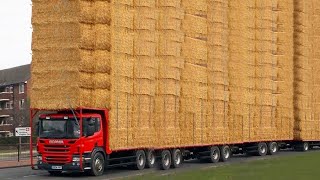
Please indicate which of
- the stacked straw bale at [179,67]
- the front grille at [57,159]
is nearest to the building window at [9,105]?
the stacked straw bale at [179,67]

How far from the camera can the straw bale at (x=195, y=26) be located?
30359 millimetres

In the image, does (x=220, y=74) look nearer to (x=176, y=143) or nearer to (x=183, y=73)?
(x=183, y=73)

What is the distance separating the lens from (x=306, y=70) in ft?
139

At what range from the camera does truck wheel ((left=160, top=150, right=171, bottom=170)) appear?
27.5 meters

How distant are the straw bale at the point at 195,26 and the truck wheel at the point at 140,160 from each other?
6692 mm

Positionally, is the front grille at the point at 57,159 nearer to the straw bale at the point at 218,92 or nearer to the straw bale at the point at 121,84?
the straw bale at the point at 121,84

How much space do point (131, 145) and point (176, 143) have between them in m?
3.37

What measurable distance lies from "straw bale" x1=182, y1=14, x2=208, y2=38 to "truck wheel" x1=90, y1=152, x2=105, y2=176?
27.6ft

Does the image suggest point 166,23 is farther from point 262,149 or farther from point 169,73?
point 262,149

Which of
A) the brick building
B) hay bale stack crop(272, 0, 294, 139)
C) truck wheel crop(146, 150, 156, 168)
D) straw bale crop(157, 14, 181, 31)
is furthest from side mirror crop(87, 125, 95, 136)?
the brick building

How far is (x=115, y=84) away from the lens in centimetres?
2545

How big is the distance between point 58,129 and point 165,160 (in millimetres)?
5693

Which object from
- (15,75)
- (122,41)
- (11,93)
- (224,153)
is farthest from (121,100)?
(15,75)

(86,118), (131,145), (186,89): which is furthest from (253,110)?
(86,118)
